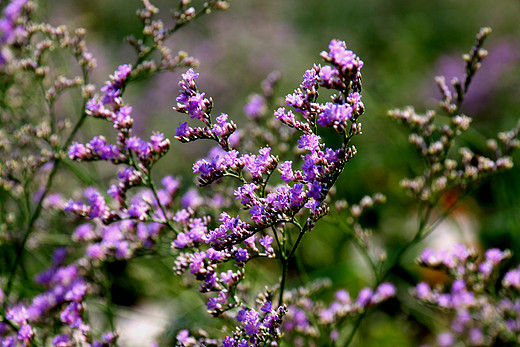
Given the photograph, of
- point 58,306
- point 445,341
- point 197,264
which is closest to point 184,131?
point 197,264

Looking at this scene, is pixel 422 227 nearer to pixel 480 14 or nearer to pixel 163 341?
pixel 163 341

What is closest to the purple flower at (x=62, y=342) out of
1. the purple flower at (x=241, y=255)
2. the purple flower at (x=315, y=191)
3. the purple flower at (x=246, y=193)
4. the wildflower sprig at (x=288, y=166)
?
the wildflower sprig at (x=288, y=166)

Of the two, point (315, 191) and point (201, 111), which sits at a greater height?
point (201, 111)

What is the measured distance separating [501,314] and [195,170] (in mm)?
1619

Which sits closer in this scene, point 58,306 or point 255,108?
point 58,306

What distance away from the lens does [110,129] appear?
247 inches

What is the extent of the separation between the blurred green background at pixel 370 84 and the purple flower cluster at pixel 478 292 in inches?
24.6

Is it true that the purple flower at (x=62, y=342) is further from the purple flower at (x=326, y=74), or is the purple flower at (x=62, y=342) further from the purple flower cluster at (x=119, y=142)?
the purple flower at (x=326, y=74)

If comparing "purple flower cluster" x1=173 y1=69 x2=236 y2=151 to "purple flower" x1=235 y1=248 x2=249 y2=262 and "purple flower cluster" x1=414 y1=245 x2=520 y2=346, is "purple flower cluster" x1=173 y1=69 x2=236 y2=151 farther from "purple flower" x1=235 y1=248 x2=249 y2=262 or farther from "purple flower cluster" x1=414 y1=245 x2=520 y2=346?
"purple flower cluster" x1=414 y1=245 x2=520 y2=346

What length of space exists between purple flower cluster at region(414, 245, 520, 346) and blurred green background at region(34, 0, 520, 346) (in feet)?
2.05

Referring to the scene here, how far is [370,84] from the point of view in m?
3.66

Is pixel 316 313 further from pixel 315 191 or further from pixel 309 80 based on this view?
pixel 309 80

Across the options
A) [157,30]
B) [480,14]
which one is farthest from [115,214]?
[480,14]

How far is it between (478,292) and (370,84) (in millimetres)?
1778
